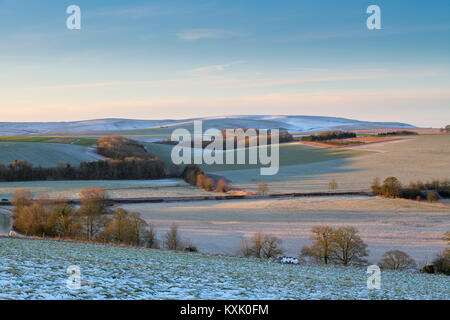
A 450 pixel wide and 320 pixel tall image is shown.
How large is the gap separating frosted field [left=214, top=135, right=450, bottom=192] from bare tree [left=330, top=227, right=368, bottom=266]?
111ft

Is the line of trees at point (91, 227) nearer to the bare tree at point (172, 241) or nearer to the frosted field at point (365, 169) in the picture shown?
the bare tree at point (172, 241)

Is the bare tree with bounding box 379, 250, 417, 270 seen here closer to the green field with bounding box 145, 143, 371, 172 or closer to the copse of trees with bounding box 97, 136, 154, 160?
the green field with bounding box 145, 143, 371, 172

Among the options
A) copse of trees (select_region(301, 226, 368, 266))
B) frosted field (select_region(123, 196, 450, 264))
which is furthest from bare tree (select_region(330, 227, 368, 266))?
frosted field (select_region(123, 196, 450, 264))

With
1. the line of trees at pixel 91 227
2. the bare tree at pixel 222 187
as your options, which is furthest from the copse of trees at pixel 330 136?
the line of trees at pixel 91 227

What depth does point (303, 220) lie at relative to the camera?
148 feet

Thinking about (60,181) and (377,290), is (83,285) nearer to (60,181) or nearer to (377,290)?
(377,290)

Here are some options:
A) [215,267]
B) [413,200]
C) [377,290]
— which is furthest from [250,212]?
[377,290]

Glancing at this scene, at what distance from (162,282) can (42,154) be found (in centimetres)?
8583

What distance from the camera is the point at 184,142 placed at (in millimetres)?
127750

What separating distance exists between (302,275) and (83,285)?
9918 millimetres

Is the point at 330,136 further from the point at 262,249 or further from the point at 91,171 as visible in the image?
the point at 262,249

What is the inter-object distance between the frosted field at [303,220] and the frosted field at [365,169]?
1195cm

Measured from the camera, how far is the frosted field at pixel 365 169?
67.9 metres
